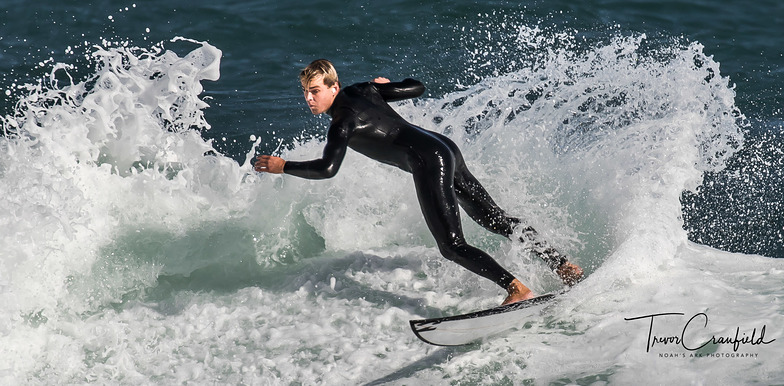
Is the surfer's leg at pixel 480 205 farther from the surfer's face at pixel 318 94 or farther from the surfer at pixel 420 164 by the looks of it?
the surfer's face at pixel 318 94

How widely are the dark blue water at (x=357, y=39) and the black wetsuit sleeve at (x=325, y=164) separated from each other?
3.08 m

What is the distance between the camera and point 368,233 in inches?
273

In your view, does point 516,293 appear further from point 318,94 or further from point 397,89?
point 318,94

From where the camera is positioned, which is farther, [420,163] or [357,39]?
[357,39]

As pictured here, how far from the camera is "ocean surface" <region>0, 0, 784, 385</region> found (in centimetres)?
514

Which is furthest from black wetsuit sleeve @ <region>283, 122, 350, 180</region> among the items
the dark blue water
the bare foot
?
the dark blue water

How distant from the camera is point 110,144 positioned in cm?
705

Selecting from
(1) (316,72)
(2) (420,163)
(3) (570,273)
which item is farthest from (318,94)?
(3) (570,273)

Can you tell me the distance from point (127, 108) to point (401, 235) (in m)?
2.64

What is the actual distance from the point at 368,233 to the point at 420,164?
4.36 feet

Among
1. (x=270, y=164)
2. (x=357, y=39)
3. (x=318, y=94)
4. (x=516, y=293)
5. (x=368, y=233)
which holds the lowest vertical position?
(x=368, y=233)

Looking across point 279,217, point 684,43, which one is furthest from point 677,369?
point 684,43
